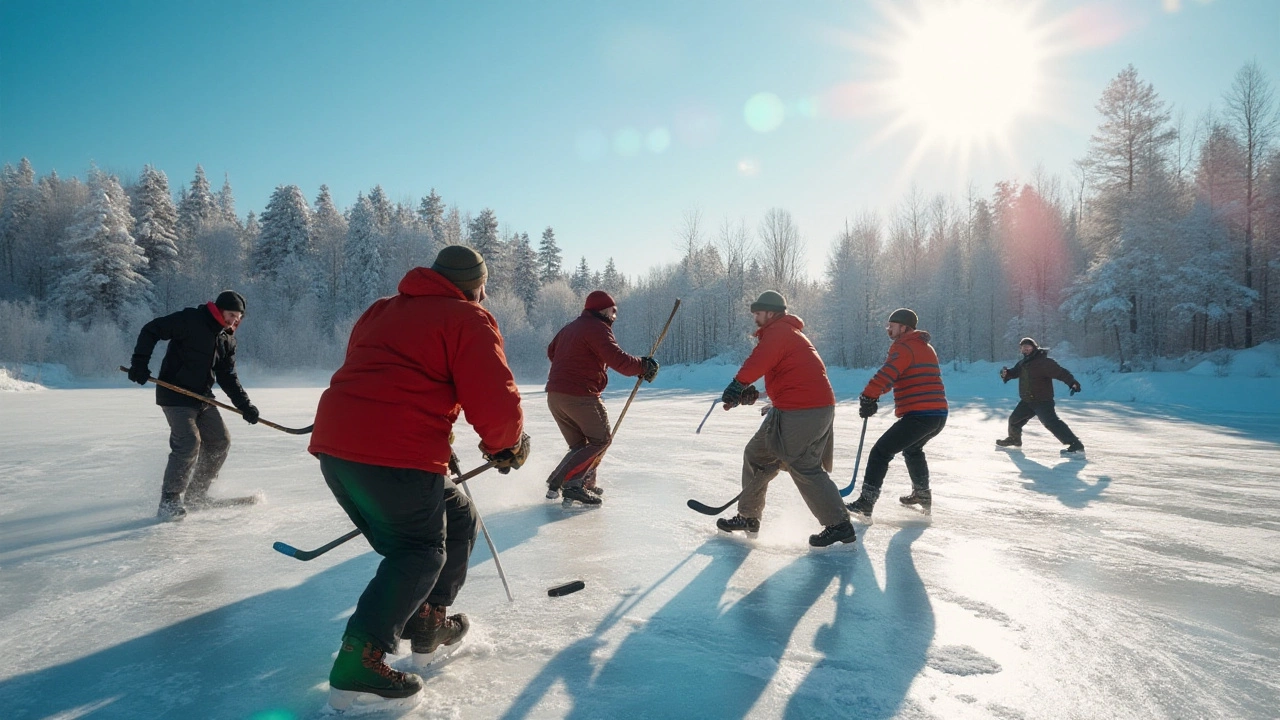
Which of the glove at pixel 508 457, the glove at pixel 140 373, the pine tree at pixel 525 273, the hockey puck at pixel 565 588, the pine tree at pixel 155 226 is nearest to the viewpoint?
the glove at pixel 508 457

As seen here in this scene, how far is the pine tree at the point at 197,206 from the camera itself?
5047 centimetres

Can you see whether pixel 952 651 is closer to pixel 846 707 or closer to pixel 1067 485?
pixel 846 707

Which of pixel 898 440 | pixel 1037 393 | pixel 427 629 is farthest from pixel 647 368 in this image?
pixel 1037 393

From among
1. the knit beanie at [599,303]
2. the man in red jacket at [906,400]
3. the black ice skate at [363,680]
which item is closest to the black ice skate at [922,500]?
the man in red jacket at [906,400]

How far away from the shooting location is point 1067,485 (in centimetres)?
673

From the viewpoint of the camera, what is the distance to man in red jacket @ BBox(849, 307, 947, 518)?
512cm

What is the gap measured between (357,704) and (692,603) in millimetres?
1716

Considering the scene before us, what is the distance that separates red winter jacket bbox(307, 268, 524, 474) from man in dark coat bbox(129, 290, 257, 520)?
10.5 feet

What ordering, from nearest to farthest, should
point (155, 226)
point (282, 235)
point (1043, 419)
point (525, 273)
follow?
1. point (1043, 419)
2. point (155, 226)
3. point (282, 235)
4. point (525, 273)

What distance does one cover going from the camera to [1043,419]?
29.9 ft

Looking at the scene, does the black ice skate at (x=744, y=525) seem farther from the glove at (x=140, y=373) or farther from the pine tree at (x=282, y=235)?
the pine tree at (x=282, y=235)

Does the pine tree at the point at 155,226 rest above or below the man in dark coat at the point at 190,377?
above

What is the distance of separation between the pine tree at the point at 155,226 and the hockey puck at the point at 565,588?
49831 mm

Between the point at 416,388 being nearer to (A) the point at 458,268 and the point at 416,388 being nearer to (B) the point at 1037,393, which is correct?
(A) the point at 458,268
